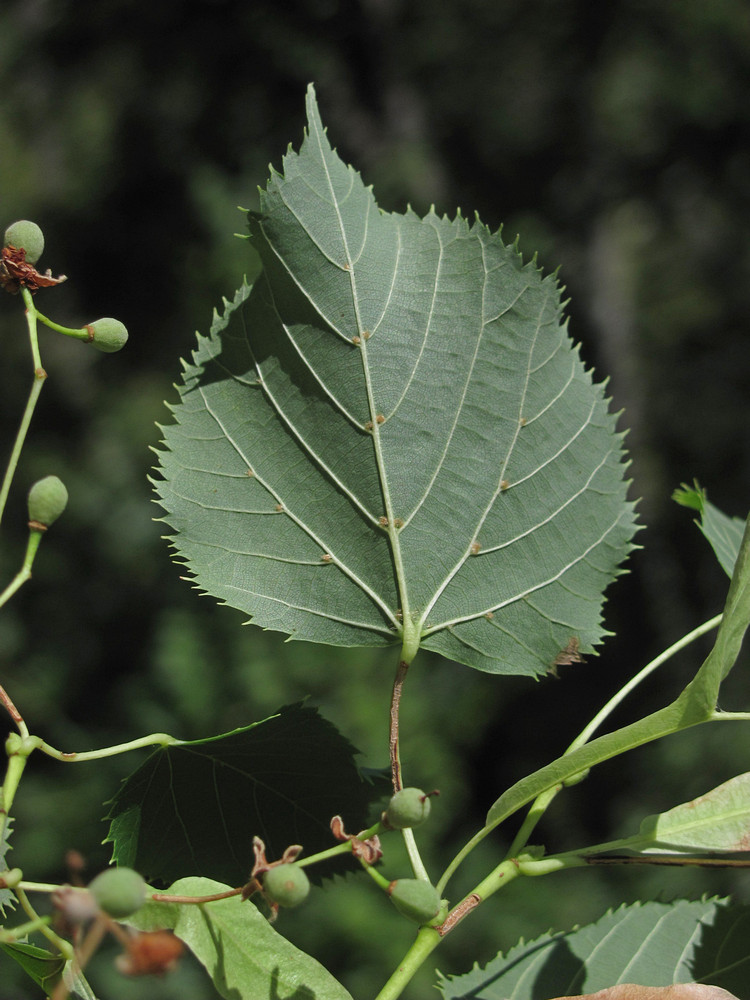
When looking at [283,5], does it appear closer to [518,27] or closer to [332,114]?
[332,114]

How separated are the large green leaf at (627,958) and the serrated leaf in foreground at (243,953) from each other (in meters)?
0.21

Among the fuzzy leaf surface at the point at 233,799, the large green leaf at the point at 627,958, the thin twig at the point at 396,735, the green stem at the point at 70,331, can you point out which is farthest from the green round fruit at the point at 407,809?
the green stem at the point at 70,331

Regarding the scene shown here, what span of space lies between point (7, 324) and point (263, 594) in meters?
8.12

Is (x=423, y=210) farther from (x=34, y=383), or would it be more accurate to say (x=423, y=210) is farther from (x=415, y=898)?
(x=415, y=898)

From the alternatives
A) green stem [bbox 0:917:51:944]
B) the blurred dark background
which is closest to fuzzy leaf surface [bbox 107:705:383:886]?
green stem [bbox 0:917:51:944]

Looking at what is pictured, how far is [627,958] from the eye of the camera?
2.83 ft

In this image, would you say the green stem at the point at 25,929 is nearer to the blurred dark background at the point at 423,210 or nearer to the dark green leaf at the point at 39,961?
the dark green leaf at the point at 39,961

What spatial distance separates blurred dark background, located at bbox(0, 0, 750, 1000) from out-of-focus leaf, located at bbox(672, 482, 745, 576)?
2815 mm

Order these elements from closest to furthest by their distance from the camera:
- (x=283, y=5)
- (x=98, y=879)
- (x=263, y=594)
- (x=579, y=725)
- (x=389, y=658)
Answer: (x=98, y=879), (x=263, y=594), (x=389, y=658), (x=579, y=725), (x=283, y=5)

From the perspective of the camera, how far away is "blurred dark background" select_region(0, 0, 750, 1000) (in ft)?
15.5

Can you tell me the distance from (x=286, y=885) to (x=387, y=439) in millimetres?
464

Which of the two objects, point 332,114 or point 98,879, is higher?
point 332,114

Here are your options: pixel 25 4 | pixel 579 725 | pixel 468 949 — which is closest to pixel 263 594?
pixel 468 949

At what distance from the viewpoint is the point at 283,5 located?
279 inches
